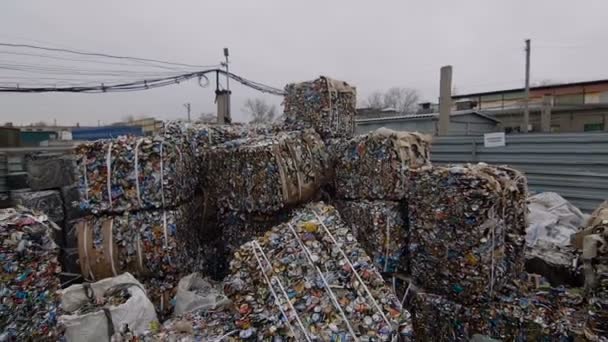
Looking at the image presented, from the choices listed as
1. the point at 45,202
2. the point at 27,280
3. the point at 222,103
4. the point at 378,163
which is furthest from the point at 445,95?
the point at 27,280

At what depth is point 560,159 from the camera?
4.13 m

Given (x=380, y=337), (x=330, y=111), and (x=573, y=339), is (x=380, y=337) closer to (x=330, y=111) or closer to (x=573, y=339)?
(x=573, y=339)

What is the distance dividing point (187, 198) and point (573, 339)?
2401 mm

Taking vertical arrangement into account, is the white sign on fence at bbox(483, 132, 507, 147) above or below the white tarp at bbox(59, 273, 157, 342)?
above

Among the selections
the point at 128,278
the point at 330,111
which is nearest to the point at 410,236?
the point at 330,111

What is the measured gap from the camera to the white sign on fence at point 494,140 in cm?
453

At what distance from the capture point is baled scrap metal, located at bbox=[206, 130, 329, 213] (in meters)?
2.32

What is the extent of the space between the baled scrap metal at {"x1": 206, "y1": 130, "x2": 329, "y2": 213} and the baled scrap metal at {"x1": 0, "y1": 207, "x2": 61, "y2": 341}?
110 cm

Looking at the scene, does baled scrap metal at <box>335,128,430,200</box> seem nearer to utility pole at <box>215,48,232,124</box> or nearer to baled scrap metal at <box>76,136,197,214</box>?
baled scrap metal at <box>76,136,197,214</box>

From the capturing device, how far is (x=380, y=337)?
1.47 metres

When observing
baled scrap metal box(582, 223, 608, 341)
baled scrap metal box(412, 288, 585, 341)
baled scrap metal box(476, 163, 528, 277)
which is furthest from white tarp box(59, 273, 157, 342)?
baled scrap metal box(582, 223, 608, 341)

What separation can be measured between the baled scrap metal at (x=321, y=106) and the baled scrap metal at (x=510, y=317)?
1502mm

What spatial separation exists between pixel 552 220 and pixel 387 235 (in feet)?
6.68

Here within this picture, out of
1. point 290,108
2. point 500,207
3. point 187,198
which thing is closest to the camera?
point 500,207
